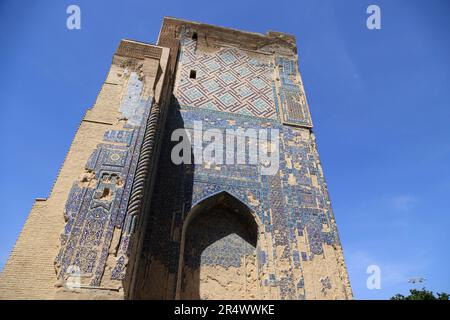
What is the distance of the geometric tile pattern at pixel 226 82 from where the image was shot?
728 centimetres

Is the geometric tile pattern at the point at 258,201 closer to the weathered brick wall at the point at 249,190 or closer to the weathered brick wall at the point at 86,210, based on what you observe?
the weathered brick wall at the point at 249,190

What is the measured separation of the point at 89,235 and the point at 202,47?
6092mm

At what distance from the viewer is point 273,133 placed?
6973 mm

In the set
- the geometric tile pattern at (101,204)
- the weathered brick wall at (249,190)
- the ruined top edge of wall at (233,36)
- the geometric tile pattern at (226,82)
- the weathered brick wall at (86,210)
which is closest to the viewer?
the weathered brick wall at (86,210)

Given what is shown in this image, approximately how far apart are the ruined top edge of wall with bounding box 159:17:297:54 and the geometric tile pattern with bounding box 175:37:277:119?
0.96 ft

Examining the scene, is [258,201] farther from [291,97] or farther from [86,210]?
[291,97]

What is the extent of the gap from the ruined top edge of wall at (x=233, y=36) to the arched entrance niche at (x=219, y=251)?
467 centimetres

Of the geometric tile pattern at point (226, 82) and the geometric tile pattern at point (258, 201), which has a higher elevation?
the geometric tile pattern at point (226, 82)

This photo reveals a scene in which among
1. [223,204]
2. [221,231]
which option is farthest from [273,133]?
[221,231]

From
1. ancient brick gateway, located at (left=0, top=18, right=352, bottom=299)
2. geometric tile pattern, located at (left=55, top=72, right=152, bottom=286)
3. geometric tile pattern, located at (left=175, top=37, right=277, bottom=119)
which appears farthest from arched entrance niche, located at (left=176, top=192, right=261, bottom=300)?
geometric tile pattern, located at (left=175, top=37, right=277, bottom=119)

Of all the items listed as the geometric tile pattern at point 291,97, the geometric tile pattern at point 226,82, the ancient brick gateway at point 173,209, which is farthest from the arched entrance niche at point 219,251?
the geometric tile pattern at point 291,97

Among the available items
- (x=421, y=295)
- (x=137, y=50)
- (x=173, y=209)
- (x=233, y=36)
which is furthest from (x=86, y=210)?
(x=421, y=295)
